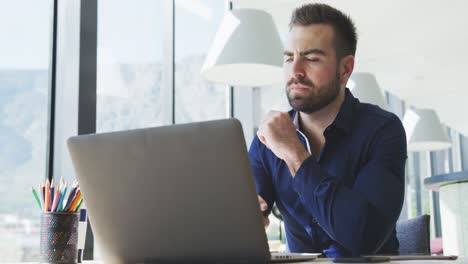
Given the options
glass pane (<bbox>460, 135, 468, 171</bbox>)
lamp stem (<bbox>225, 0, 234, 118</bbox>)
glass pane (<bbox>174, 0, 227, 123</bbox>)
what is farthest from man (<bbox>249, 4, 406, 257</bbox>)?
glass pane (<bbox>460, 135, 468, 171</bbox>)

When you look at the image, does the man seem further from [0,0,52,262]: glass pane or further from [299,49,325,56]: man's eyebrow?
[0,0,52,262]: glass pane

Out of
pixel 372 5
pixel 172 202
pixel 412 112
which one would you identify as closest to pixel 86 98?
pixel 172 202

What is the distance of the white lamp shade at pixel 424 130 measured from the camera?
5.52m

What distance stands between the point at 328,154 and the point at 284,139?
256 mm

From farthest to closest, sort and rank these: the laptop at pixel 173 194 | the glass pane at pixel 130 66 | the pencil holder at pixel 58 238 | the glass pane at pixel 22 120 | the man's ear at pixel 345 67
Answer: the glass pane at pixel 130 66, the glass pane at pixel 22 120, the man's ear at pixel 345 67, the pencil holder at pixel 58 238, the laptop at pixel 173 194

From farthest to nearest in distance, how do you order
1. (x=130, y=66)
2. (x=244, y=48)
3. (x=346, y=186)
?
(x=130, y=66) → (x=244, y=48) → (x=346, y=186)

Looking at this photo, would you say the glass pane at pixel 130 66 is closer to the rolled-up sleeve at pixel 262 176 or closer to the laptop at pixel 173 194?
the rolled-up sleeve at pixel 262 176

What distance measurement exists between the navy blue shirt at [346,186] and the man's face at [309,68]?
77 millimetres

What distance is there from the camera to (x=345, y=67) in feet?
5.35

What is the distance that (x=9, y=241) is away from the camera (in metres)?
2.03

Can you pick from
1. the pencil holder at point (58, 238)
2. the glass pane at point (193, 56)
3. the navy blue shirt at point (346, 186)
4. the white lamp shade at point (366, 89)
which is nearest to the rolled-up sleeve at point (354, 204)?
the navy blue shirt at point (346, 186)

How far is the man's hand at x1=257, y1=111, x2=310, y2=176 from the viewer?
4.22 feet

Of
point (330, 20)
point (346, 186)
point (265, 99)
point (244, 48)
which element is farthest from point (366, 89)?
point (346, 186)

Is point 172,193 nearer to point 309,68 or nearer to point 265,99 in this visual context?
point 309,68
